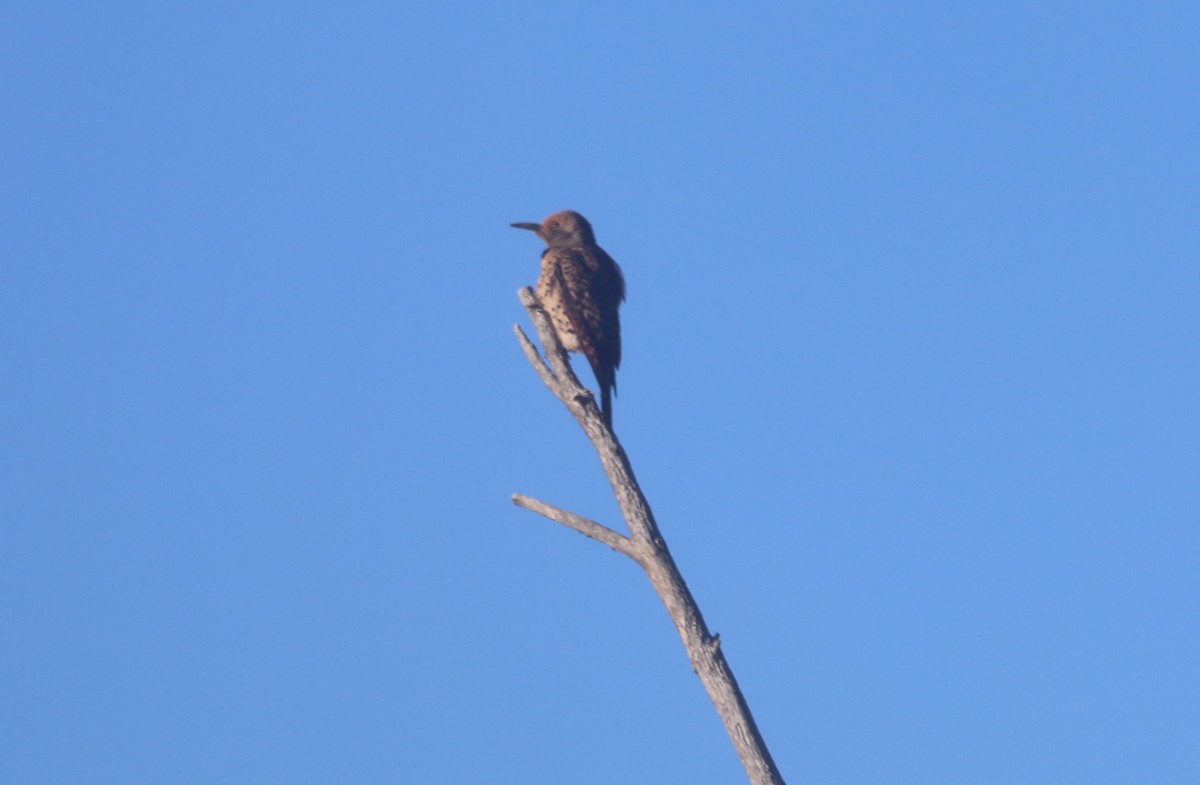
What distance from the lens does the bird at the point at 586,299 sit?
11328 mm

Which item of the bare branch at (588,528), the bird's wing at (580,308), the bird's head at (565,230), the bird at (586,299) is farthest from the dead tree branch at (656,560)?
the bird's head at (565,230)

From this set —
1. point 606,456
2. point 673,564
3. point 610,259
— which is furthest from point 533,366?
point 610,259

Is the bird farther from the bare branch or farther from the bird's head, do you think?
the bare branch

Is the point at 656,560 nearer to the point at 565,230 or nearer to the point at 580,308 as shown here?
the point at 580,308

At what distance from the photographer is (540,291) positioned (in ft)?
39.0

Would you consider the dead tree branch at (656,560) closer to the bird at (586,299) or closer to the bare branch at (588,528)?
the bare branch at (588,528)

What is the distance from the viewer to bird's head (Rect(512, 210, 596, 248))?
12719 mm

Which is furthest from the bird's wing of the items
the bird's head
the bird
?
the bird's head

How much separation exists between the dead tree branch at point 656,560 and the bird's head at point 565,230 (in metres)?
3.01

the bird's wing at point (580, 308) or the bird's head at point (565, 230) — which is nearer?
the bird's wing at point (580, 308)

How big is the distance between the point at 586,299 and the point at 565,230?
1307 millimetres

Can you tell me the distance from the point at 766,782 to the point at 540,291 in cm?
465

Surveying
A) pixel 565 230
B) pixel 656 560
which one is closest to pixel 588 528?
pixel 656 560

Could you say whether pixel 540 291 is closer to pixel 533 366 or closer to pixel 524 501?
pixel 533 366
